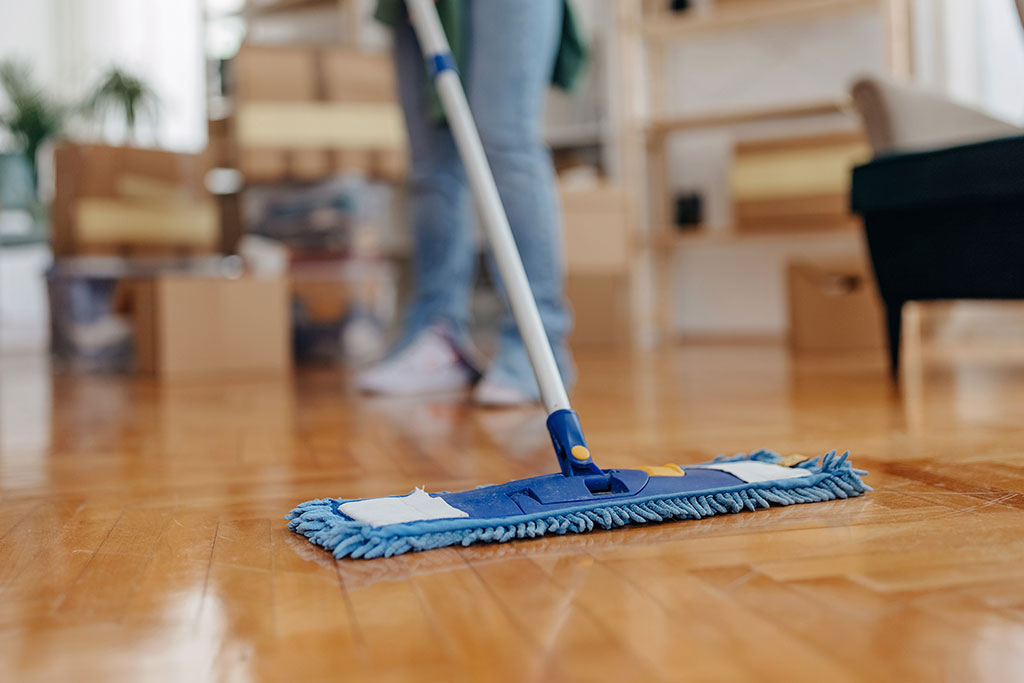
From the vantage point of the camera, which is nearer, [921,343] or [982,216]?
[982,216]

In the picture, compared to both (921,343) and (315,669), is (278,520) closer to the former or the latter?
(315,669)

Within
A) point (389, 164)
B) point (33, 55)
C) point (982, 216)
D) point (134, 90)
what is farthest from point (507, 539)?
point (33, 55)

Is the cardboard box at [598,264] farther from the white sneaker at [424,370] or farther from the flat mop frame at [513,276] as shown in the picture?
the flat mop frame at [513,276]

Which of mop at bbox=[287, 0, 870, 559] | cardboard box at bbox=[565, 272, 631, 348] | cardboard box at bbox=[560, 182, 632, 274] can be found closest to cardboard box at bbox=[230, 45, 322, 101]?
cardboard box at bbox=[560, 182, 632, 274]

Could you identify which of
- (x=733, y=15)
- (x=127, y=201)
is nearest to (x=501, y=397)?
(x=127, y=201)

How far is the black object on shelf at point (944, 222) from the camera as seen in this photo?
4.09 feet

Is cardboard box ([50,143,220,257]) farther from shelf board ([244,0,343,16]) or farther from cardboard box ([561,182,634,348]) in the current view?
cardboard box ([561,182,634,348])

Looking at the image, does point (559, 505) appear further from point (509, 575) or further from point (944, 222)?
point (944, 222)

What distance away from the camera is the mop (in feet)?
1.61

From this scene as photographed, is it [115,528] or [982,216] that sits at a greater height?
[982,216]

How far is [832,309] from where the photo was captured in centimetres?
226

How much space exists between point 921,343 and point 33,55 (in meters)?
4.49

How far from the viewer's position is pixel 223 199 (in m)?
2.86

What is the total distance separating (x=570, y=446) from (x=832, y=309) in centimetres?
182
